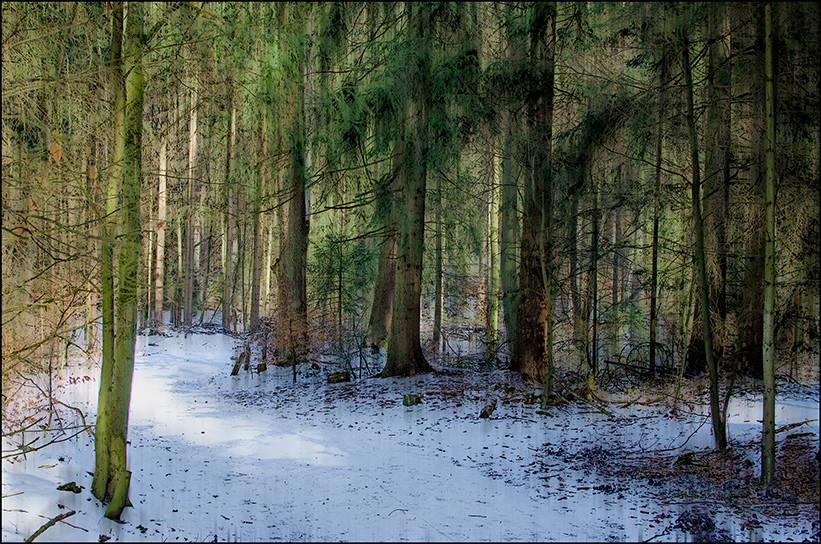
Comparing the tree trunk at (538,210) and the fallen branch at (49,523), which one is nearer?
the fallen branch at (49,523)

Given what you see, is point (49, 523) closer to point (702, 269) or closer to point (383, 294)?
point (702, 269)

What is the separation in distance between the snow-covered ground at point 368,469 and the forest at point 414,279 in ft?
0.15

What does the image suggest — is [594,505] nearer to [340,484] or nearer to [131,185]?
[340,484]

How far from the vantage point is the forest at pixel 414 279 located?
15.1ft

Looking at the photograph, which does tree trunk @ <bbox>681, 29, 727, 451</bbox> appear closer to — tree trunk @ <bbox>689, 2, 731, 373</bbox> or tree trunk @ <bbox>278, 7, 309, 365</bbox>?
tree trunk @ <bbox>689, 2, 731, 373</bbox>

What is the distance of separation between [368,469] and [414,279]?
4743 millimetres

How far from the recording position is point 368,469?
661 cm

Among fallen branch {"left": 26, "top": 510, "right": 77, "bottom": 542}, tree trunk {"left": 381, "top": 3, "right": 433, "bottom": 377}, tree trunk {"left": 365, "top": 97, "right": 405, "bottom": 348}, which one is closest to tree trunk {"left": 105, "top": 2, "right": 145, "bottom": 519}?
fallen branch {"left": 26, "top": 510, "right": 77, "bottom": 542}

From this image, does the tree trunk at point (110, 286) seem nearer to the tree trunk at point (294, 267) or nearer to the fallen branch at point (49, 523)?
the fallen branch at point (49, 523)

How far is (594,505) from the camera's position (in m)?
5.39

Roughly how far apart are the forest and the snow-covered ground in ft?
0.15

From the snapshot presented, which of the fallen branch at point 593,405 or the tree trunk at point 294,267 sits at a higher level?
the tree trunk at point 294,267

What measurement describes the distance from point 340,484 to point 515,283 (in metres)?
7.69

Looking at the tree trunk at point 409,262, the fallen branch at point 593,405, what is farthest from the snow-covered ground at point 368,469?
the tree trunk at point 409,262
